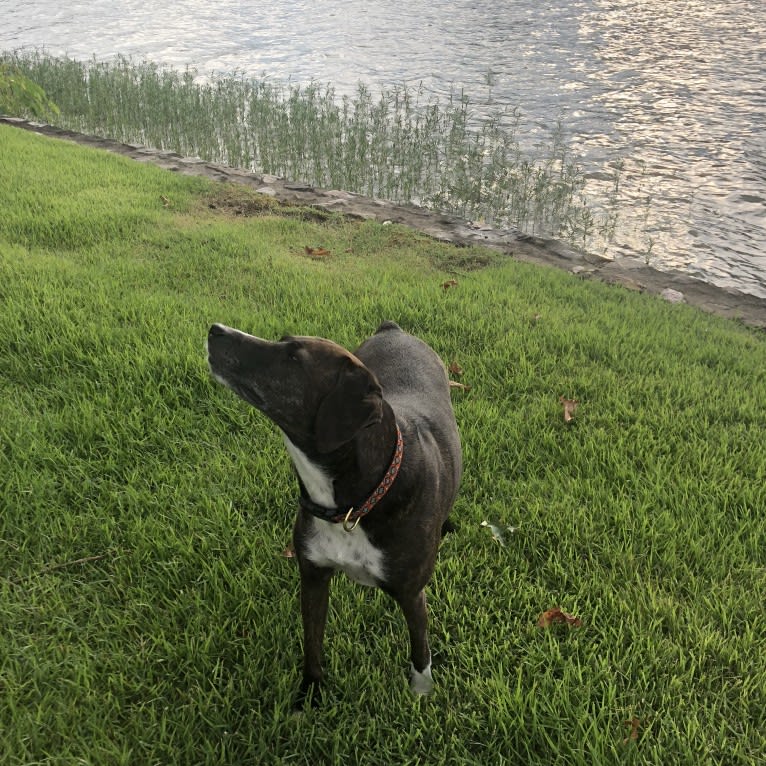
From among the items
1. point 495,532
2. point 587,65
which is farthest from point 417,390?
point 587,65

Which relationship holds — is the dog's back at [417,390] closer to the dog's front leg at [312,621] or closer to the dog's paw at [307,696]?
the dog's front leg at [312,621]

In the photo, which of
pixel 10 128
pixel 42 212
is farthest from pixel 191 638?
pixel 10 128

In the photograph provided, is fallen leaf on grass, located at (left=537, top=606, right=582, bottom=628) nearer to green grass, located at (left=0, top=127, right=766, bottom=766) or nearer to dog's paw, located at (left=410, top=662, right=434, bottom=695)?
green grass, located at (left=0, top=127, right=766, bottom=766)

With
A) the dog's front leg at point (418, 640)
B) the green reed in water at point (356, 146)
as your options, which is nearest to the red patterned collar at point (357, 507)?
the dog's front leg at point (418, 640)

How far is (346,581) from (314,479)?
986mm

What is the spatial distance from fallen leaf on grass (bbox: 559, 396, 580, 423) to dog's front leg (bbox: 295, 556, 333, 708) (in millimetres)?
2162

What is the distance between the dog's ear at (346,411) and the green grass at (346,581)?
1116 mm

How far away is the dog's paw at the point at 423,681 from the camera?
2.28 metres

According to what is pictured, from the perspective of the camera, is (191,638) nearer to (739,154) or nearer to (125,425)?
(125,425)

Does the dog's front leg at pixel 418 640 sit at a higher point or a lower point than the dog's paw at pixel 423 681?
higher

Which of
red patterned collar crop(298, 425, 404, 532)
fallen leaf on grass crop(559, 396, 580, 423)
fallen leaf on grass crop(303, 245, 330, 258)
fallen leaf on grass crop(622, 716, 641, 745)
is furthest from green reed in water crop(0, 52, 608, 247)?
red patterned collar crop(298, 425, 404, 532)

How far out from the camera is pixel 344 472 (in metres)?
1.86

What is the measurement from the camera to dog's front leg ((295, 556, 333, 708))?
214 centimetres

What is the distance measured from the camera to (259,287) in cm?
525
